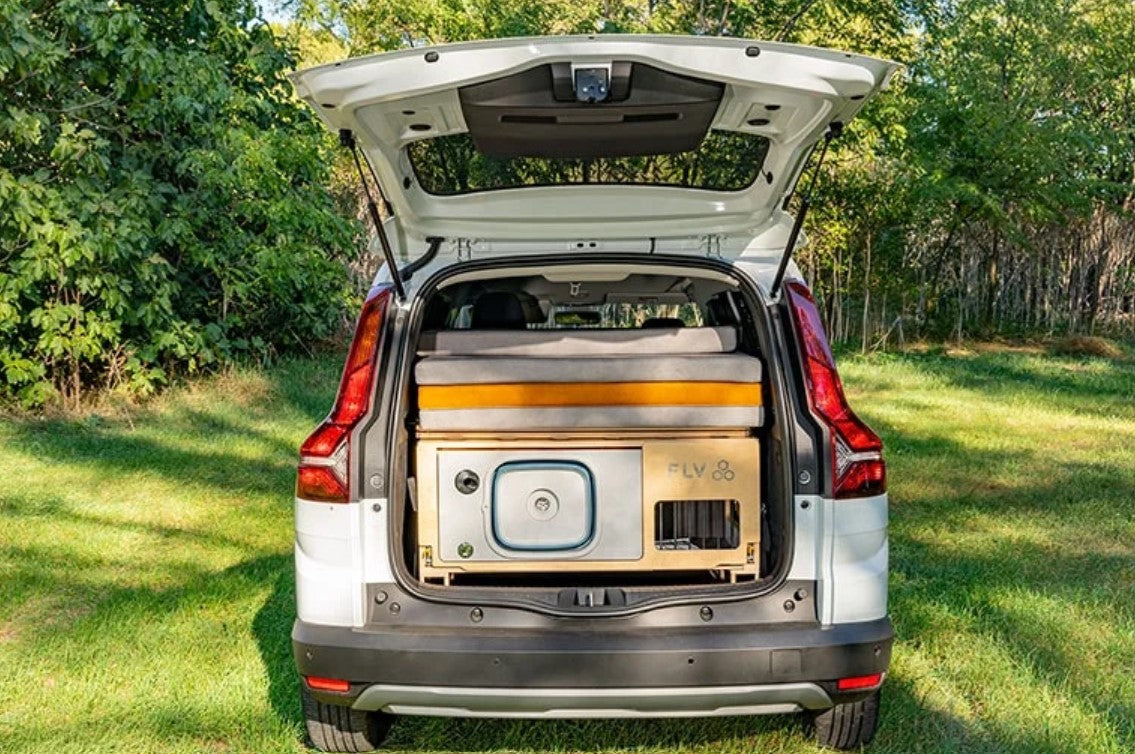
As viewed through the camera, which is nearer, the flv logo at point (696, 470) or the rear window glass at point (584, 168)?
the flv logo at point (696, 470)

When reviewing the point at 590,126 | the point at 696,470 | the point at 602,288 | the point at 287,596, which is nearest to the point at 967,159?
the point at 602,288

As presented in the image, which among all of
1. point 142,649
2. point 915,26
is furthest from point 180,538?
point 915,26

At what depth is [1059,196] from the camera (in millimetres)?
14398

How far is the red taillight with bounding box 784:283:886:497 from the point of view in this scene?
272 cm

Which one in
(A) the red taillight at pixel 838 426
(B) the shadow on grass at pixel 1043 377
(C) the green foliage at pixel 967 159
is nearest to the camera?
(A) the red taillight at pixel 838 426

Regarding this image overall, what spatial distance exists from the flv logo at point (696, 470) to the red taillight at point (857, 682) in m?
0.65

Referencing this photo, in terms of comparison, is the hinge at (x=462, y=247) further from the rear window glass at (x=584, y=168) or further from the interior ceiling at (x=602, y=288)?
the interior ceiling at (x=602, y=288)

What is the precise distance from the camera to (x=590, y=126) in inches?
117

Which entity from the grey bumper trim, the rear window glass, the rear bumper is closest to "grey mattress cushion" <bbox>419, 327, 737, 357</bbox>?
the rear window glass

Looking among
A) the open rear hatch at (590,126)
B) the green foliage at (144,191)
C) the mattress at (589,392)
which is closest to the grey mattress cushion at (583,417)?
the mattress at (589,392)

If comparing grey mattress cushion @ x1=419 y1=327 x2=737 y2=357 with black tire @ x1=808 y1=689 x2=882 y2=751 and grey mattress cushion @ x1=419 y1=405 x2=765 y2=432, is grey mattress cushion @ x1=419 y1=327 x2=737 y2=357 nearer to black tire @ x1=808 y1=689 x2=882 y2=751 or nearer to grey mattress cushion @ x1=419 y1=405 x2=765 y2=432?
grey mattress cushion @ x1=419 y1=405 x2=765 y2=432

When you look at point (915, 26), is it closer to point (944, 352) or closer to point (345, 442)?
point (944, 352)

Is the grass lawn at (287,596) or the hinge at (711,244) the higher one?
the hinge at (711,244)

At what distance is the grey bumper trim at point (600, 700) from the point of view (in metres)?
2.51
